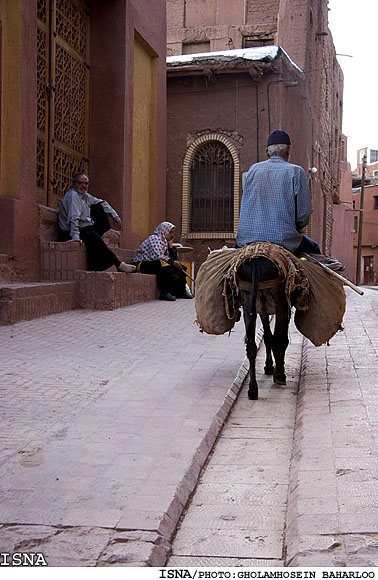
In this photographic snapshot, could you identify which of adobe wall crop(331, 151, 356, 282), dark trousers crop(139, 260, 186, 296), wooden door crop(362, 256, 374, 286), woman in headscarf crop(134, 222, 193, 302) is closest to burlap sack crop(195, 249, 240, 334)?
woman in headscarf crop(134, 222, 193, 302)

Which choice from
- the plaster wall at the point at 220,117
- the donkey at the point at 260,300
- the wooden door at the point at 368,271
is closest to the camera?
the donkey at the point at 260,300

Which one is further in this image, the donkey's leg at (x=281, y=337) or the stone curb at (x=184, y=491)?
the donkey's leg at (x=281, y=337)

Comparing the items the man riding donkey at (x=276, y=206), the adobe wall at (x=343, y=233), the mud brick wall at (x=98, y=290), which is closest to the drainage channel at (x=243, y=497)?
the man riding donkey at (x=276, y=206)

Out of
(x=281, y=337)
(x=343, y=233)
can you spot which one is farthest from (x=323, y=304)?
(x=343, y=233)

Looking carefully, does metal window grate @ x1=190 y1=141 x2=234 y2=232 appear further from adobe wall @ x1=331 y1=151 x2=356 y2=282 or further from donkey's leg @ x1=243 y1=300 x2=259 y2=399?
donkey's leg @ x1=243 y1=300 x2=259 y2=399

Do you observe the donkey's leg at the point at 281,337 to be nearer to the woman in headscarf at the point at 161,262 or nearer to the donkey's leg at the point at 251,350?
the donkey's leg at the point at 251,350

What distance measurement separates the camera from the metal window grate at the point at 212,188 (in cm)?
1861

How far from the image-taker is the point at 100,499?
2600mm

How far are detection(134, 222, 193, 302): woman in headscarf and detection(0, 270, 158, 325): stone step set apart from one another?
408mm

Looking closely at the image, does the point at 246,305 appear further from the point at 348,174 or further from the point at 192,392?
the point at 348,174

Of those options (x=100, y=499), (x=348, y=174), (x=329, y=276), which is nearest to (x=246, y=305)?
(x=329, y=276)

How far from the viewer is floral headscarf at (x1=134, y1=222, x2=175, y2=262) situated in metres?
11.0

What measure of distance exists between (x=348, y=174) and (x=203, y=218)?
80.2ft

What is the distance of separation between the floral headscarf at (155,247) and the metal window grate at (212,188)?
7.49 meters
